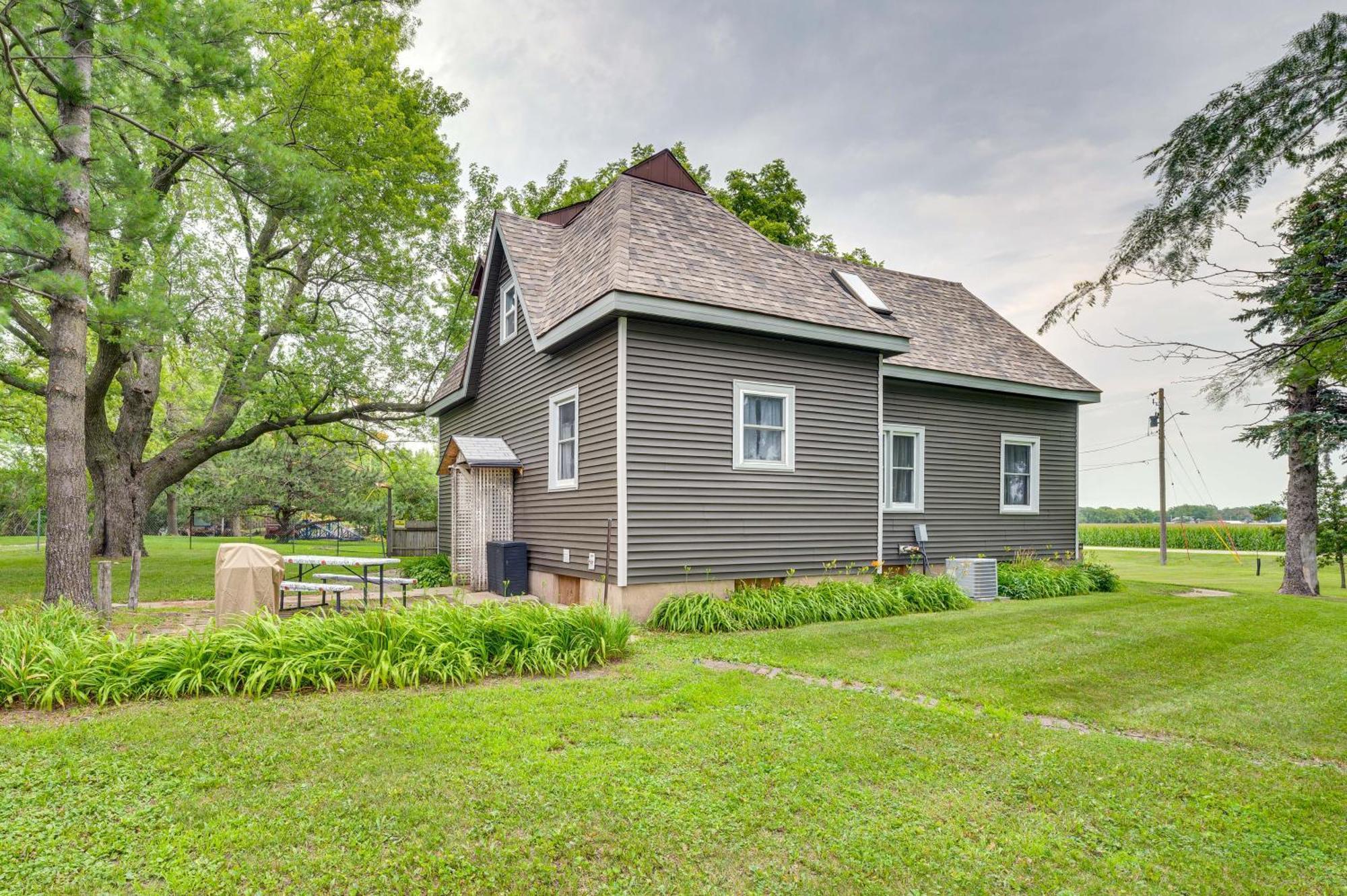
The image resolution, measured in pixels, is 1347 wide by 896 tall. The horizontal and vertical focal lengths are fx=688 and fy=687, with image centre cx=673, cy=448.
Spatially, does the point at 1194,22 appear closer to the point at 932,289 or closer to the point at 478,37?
the point at 932,289

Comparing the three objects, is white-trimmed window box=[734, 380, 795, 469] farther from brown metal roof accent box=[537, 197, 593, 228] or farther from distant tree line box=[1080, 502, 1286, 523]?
distant tree line box=[1080, 502, 1286, 523]

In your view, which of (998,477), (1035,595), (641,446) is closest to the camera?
(641,446)

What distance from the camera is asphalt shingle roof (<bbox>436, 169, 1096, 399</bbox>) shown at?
9.73 meters

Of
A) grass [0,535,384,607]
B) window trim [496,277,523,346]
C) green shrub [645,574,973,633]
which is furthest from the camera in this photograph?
window trim [496,277,523,346]

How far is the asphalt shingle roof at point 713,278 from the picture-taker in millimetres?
9727

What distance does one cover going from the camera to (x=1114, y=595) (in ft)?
41.3

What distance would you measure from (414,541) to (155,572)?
6394mm

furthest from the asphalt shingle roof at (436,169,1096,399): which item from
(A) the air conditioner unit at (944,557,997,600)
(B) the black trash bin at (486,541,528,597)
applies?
(B) the black trash bin at (486,541,528,597)

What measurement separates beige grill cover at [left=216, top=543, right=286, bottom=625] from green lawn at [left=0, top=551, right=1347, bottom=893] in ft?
9.55

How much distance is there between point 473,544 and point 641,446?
15.7ft

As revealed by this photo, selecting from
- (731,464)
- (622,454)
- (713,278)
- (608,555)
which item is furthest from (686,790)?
(713,278)

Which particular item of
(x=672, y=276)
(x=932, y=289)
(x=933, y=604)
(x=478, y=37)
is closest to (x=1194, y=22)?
(x=672, y=276)

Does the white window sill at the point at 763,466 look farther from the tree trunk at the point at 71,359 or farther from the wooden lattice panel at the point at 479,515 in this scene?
the tree trunk at the point at 71,359

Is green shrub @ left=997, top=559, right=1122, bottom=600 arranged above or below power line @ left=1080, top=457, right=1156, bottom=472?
below
